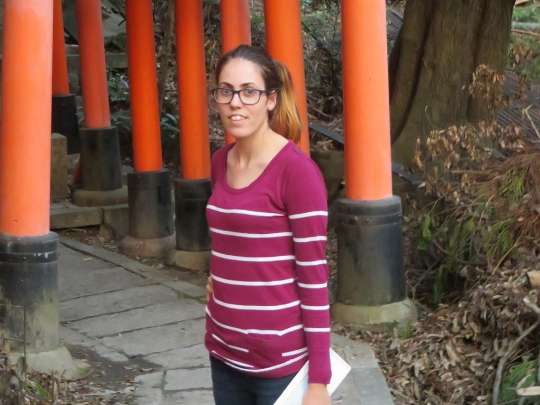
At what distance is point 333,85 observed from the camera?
9938 millimetres

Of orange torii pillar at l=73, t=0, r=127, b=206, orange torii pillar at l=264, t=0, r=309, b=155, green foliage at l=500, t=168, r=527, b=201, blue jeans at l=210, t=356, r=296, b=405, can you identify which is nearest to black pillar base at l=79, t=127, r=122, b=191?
orange torii pillar at l=73, t=0, r=127, b=206

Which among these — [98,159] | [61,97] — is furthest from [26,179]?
[61,97]

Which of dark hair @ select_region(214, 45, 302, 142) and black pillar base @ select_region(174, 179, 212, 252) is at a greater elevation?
dark hair @ select_region(214, 45, 302, 142)

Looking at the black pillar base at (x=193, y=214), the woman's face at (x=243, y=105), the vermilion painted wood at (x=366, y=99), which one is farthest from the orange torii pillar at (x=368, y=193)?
the woman's face at (x=243, y=105)

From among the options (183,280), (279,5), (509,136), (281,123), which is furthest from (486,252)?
(281,123)

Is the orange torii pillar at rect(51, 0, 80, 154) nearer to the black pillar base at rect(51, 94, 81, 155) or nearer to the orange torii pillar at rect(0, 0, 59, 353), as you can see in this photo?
the black pillar base at rect(51, 94, 81, 155)

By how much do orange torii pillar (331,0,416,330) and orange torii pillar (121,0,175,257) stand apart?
8.31 feet

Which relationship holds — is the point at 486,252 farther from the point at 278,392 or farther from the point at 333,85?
the point at 333,85

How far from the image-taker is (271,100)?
2.79 metres

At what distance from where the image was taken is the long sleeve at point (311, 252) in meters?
2.60

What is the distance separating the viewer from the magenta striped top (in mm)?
2615

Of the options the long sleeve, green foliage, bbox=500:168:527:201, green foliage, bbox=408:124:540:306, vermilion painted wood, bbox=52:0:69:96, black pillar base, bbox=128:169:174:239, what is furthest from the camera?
vermilion painted wood, bbox=52:0:69:96

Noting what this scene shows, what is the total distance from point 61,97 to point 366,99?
5.28 m

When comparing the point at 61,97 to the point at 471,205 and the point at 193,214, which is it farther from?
the point at 471,205
